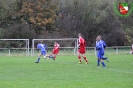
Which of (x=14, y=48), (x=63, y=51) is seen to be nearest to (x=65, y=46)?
(x=63, y=51)

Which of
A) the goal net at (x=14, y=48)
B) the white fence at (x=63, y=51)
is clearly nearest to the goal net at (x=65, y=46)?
the white fence at (x=63, y=51)

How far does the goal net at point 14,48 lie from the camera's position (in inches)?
1800

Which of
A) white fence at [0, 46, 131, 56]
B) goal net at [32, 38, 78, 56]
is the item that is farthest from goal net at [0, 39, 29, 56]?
goal net at [32, 38, 78, 56]

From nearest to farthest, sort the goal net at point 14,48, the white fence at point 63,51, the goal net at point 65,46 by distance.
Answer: the goal net at point 14,48
the white fence at point 63,51
the goal net at point 65,46

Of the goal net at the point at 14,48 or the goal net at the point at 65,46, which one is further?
the goal net at the point at 65,46

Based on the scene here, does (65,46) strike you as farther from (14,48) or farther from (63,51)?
(14,48)

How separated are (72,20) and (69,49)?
16.7m

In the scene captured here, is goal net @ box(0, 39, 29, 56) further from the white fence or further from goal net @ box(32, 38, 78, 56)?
goal net @ box(32, 38, 78, 56)

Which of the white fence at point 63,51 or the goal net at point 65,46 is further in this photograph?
the goal net at point 65,46

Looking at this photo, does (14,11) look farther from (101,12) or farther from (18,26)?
(101,12)

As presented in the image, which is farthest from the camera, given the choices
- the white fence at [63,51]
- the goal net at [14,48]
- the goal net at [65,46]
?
the goal net at [65,46]

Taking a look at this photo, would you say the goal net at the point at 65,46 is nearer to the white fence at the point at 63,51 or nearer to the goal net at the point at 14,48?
the white fence at the point at 63,51

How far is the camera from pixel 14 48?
46.2 m

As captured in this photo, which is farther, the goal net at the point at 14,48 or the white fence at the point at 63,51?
the white fence at the point at 63,51
